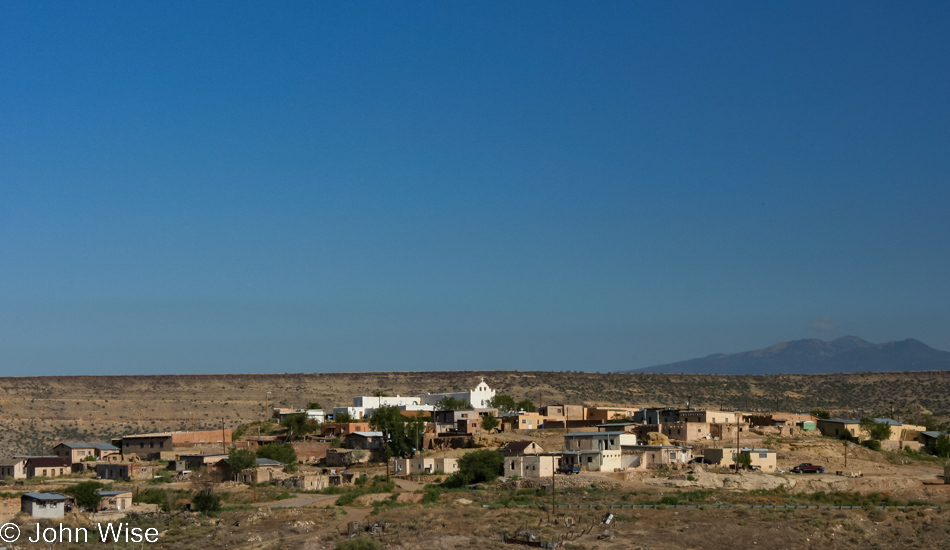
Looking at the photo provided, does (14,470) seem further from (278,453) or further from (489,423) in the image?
(489,423)

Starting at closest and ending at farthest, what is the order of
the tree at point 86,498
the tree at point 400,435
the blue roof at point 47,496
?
the blue roof at point 47,496, the tree at point 86,498, the tree at point 400,435

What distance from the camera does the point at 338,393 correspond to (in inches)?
5832


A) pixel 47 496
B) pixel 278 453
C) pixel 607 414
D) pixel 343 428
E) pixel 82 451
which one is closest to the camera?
pixel 47 496

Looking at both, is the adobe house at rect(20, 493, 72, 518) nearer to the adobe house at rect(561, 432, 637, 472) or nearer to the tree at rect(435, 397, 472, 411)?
the adobe house at rect(561, 432, 637, 472)

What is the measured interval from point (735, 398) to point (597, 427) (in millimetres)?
63439

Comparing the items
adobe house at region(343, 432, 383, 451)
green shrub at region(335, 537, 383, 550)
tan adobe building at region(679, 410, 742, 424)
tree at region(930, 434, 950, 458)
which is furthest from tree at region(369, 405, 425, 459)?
tree at region(930, 434, 950, 458)

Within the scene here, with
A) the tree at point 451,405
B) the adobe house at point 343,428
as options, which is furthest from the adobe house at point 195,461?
the tree at point 451,405

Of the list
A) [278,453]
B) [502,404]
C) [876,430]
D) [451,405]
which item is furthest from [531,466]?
[502,404]

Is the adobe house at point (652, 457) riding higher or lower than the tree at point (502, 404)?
lower

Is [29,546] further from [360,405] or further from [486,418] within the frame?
[360,405]

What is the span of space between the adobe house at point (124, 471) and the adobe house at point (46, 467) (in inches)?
155

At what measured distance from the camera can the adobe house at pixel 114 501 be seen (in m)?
56.0

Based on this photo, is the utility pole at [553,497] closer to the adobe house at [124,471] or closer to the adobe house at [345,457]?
the adobe house at [345,457]

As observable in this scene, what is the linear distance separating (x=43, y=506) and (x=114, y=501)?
4.19m
